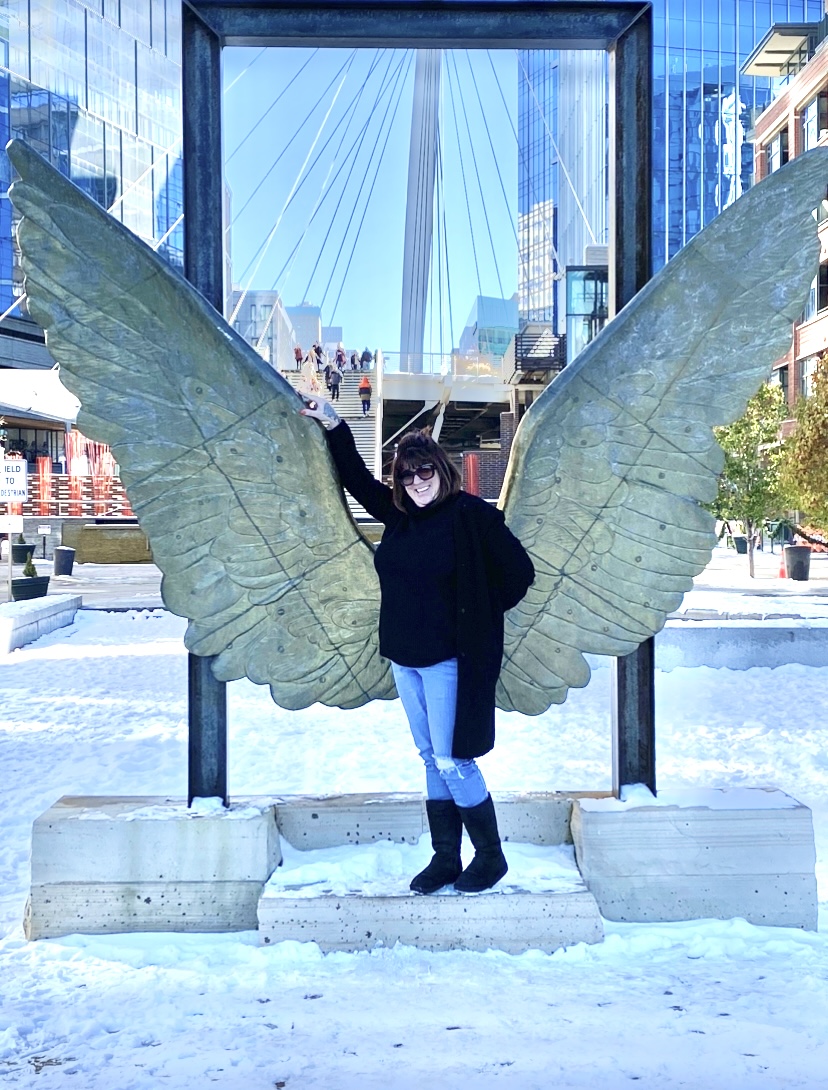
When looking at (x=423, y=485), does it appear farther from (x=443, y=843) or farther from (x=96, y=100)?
(x=96, y=100)

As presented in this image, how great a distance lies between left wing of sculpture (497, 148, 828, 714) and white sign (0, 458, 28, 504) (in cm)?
1255

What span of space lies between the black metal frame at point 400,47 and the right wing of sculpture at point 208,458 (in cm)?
36

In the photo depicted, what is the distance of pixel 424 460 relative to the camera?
274 centimetres

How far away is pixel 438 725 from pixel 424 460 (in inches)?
29.5

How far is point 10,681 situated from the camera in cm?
789

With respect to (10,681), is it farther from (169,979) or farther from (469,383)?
(469,383)

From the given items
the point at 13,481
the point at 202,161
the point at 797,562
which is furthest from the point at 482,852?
the point at 797,562

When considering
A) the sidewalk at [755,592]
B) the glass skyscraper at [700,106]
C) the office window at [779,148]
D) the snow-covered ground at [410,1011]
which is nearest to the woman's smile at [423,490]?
the snow-covered ground at [410,1011]

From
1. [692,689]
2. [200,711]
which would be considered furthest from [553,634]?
[692,689]

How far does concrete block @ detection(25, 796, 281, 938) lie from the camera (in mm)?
2982

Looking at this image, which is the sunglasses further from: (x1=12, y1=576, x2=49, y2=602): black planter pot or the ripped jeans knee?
(x1=12, y1=576, x2=49, y2=602): black planter pot

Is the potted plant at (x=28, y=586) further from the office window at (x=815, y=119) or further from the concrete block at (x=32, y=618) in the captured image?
the office window at (x=815, y=119)

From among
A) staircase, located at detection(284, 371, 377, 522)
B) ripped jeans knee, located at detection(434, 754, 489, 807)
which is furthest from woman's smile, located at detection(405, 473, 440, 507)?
staircase, located at detection(284, 371, 377, 522)

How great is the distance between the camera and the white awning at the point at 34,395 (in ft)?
78.3
